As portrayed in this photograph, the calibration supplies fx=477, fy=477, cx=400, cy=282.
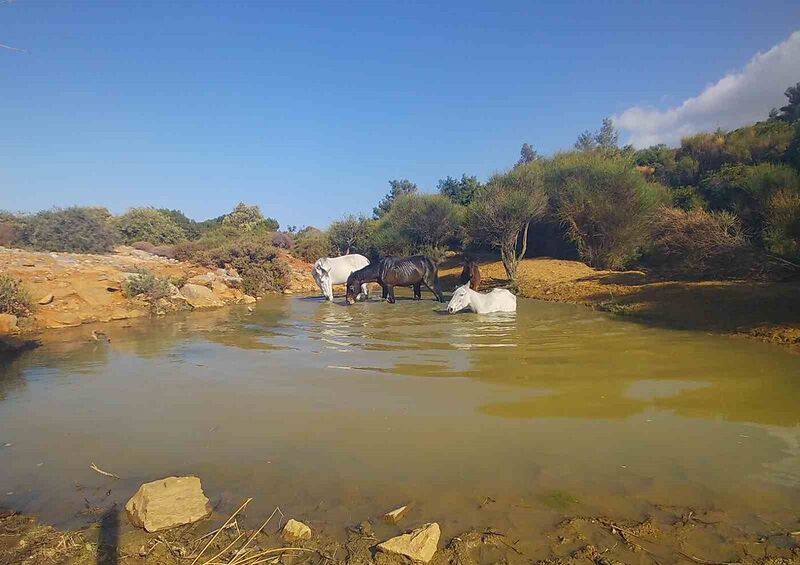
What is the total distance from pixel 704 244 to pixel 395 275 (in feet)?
28.9

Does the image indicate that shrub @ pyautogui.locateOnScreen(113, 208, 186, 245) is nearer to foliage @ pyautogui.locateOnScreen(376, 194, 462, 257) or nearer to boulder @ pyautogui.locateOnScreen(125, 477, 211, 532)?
foliage @ pyautogui.locateOnScreen(376, 194, 462, 257)

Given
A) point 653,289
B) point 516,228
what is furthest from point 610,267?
point 653,289

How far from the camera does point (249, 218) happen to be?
4425cm

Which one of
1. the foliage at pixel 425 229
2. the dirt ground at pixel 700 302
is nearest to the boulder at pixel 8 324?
the dirt ground at pixel 700 302

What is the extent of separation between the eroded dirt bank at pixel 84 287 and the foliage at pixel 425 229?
36.0 ft

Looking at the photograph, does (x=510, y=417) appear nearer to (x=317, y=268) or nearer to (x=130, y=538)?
(x=130, y=538)

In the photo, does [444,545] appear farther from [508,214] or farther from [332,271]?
[508,214]

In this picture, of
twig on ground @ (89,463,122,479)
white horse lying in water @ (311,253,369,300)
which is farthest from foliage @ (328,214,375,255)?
twig on ground @ (89,463,122,479)

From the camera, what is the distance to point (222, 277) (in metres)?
19.3

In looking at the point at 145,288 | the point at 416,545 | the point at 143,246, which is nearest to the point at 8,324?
the point at 145,288

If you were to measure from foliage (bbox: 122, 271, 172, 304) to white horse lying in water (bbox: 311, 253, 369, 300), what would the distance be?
4943mm

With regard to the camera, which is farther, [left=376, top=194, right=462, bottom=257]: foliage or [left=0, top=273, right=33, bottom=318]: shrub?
[left=376, top=194, right=462, bottom=257]: foliage

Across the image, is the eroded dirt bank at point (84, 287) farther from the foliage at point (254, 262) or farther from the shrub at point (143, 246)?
the shrub at point (143, 246)

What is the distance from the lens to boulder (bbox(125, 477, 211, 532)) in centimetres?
305
